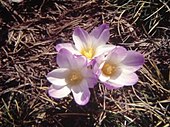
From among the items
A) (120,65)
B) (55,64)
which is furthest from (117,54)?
(55,64)

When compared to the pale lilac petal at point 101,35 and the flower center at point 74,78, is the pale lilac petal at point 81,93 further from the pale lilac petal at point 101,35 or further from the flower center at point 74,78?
the pale lilac petal at point 101,35

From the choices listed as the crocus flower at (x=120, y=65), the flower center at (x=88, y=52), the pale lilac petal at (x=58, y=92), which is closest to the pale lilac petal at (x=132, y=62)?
the crocus flower at (x=120, y=65)

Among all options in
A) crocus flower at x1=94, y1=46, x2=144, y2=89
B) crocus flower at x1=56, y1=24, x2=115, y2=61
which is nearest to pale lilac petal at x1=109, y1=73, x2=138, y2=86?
crocus flower at x1=94, y1=46, x2=144, y2=89

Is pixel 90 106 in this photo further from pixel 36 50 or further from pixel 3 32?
pixel 3 32

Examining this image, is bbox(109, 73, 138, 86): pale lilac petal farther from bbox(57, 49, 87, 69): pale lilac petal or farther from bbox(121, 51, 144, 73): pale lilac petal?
bbox(57, 49, 87, 69): pale lilac petal

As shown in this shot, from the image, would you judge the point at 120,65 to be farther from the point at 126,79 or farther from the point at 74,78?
the point at 74,78

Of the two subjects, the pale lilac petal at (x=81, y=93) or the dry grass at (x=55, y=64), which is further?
the dry grass at (x=55, y=64)
